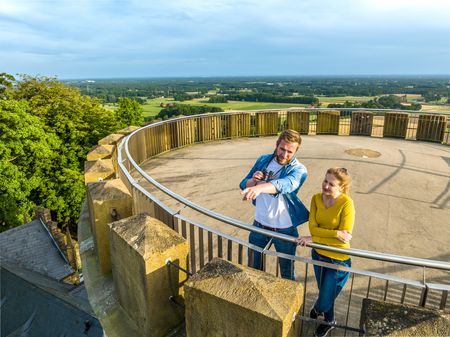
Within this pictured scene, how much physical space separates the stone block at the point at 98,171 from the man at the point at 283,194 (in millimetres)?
2988

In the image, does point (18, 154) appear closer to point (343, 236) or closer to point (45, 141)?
point (45, 141)

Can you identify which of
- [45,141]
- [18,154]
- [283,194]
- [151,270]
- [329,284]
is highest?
[283,194]

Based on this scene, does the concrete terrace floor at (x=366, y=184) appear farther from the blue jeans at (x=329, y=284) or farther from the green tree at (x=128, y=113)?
the green tree at (x=128, y=113)

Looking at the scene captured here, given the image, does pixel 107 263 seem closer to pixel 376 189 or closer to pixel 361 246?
pixel 361 246

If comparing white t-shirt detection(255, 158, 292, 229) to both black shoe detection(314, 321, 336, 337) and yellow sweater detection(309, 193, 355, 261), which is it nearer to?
yellow sweater detection(309, 193, 355, 261)

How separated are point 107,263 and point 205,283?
260 cm

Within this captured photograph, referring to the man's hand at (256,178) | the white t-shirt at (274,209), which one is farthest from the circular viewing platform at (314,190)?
the man's hand at (256,178)

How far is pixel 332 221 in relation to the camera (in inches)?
124

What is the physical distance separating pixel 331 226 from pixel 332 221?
0.18 feet

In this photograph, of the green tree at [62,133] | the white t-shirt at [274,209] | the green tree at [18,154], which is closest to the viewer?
the white t-shirt at [274,209]

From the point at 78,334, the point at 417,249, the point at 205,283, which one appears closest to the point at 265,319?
the point at 205,283

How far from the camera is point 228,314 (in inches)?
93.1

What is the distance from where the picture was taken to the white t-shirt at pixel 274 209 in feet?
11.9

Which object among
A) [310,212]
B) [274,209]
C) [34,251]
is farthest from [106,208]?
[34,251]
